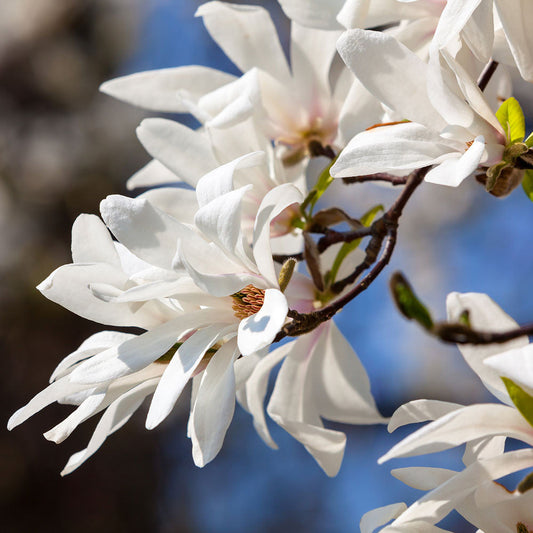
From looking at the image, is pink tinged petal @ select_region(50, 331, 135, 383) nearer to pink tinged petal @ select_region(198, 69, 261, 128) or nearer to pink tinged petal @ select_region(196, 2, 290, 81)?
pink tinged petal @ select_region(198, 69, 261, 128)

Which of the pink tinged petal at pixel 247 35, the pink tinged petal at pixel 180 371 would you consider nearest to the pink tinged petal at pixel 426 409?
the pink tinged petal at pixel 180 371

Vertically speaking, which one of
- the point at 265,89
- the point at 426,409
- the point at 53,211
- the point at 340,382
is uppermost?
the point at 265,89

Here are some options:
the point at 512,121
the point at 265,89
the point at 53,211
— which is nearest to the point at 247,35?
the point at 265,89

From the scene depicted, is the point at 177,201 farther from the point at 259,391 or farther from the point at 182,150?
the point at 259,391

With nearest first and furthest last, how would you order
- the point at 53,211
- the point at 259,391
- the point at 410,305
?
the point at 410,305 < the point at 259,391 < the point at 53,211

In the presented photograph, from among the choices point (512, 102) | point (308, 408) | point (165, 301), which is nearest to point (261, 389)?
point (308, 408)

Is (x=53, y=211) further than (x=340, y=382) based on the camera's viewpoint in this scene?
Yes
